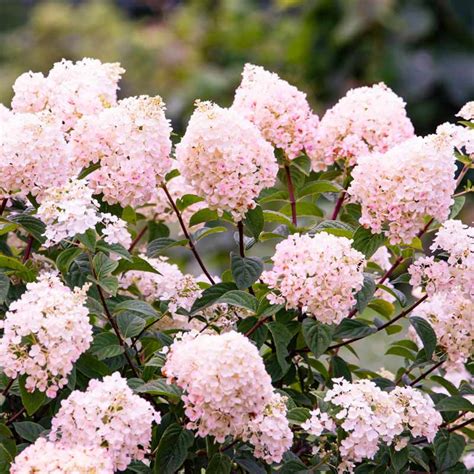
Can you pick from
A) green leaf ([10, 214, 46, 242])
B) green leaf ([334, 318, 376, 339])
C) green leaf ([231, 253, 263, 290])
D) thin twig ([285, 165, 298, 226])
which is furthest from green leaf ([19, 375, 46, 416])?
thin twig ([285, 165, 298, 226])

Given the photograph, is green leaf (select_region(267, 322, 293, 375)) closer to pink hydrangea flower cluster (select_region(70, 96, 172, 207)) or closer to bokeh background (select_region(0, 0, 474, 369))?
pink hydrangea flower cluster (select_region(70, 96, 172, 207))

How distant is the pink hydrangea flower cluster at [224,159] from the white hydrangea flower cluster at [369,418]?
372 mm

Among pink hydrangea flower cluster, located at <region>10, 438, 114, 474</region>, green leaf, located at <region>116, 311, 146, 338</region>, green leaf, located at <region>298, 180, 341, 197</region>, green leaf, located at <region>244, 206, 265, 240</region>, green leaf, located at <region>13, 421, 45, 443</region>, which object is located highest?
green leaf, located at <region>298, 180, 341, 197</region>

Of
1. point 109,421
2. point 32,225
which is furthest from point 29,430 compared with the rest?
point 32,225

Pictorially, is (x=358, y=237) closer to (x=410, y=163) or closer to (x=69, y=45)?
(x=410, y=163)

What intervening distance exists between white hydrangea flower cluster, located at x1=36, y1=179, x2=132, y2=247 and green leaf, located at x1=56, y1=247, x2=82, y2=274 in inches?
1.2

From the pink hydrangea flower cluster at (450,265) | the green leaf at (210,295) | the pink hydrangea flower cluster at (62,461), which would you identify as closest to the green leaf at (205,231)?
the green leaf at (210,295)

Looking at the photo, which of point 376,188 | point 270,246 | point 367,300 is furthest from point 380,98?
point 270,246

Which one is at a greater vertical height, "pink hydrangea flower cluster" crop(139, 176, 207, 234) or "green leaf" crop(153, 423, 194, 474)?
"pink hydrangea flower cluster" crop(139, 176, 207, 234)

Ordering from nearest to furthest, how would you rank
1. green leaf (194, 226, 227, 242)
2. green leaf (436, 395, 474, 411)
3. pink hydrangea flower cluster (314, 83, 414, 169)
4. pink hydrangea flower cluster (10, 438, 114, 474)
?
pink hydrangea flower cluster (10, 438, 114, 474), green leaf (436, 395, 474, 411), green leaf (194, 226, 227, 242), pink hydrangea flower cluster (314, 83, 414, 169)

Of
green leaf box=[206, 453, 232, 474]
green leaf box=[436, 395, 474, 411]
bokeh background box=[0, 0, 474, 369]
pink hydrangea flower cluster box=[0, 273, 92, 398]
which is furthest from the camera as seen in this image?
bokeh background box=[0, 0, 474, 369]

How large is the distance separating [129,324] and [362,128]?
636 mm

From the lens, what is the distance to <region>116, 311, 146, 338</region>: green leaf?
1.83 metres

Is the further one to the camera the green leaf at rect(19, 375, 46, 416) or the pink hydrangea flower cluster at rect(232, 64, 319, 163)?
the pink hydrangea flower cluster at rect(232, 64, 319, 163)
